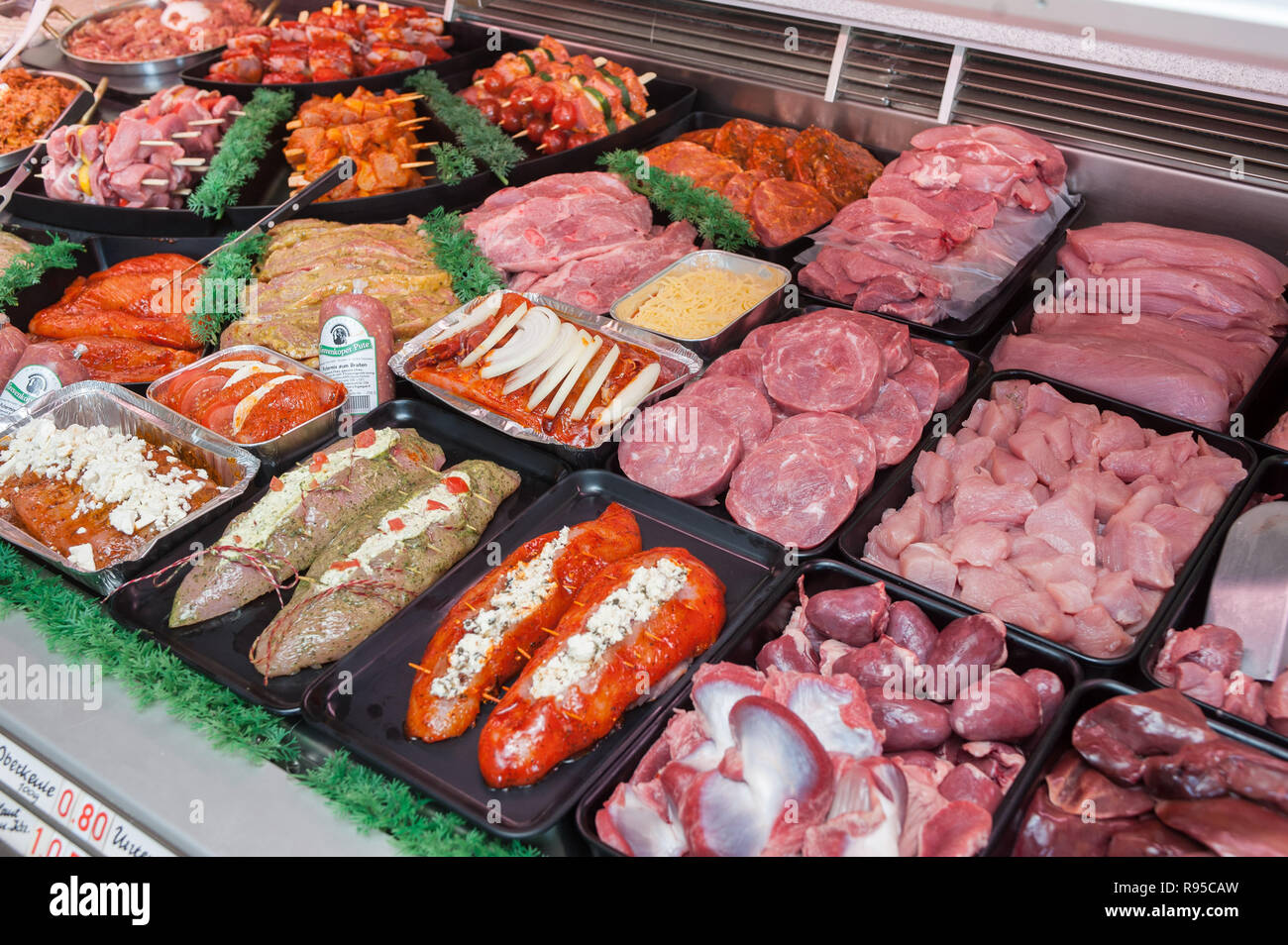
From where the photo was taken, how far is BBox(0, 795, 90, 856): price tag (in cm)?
188

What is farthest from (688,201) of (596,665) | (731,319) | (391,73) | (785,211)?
(596,665)

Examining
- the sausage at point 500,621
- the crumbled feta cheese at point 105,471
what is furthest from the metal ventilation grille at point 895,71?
the crumbled feta cheese at point 105,471

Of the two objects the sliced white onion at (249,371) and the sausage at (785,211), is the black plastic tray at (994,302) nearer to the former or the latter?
the sausage at (785,211)

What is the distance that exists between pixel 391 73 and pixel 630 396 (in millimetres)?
2848

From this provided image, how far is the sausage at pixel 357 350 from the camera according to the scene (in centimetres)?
296

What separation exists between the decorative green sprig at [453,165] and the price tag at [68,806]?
2682mm

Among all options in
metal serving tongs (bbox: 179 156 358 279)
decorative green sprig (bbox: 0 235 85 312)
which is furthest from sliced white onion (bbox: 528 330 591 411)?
decorative green sprig (bbox: 0 235 85 312)

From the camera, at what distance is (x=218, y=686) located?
7.07ft

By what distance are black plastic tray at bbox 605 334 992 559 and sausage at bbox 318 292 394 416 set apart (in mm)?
816
